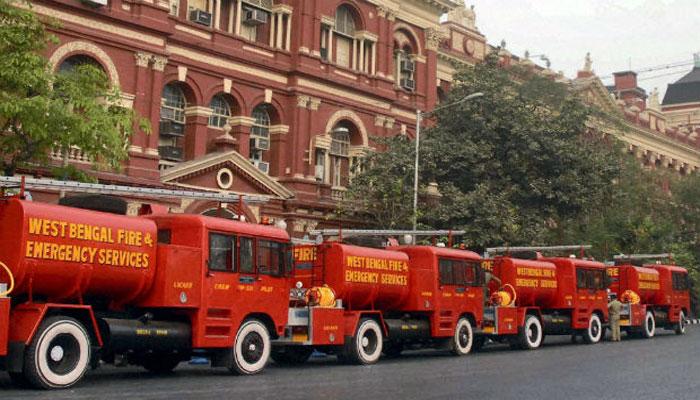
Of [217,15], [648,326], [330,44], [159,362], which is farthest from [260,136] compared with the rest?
[159,362]

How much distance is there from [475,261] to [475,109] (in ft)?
42.4

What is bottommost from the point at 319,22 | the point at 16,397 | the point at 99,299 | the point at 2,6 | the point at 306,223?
the point at 16,397

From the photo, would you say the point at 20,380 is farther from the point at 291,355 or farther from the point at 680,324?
the point at 680,324

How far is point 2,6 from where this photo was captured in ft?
65.4

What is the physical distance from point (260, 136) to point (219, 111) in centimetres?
261

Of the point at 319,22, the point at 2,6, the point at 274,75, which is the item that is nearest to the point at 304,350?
the point at 2,6

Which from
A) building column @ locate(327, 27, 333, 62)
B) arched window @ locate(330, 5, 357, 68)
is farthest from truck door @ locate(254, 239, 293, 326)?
arched window @ locate(330, 5, 357, 68)

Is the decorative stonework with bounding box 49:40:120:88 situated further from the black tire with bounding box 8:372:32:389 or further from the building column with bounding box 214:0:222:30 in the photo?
the black tire with bounding box 8:372:32:389

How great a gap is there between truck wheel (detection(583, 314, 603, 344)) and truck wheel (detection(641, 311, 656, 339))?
375 centimetres

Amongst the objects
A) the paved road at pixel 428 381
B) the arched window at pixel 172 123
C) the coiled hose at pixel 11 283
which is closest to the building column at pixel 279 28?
the arched window at pixel 172 123

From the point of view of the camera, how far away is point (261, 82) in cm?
3794

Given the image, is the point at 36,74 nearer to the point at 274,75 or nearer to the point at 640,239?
the point at 274,75

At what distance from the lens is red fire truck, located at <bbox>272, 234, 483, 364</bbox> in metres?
20.3

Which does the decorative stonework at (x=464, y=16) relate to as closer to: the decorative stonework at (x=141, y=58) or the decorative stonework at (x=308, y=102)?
the decorative stonework at (x=308, y=102)
